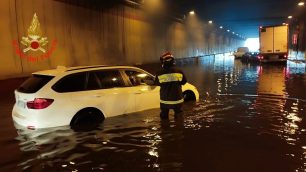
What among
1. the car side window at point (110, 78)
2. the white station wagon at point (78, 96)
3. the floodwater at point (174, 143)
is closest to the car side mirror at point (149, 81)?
the white station wagon at point (78, 96)

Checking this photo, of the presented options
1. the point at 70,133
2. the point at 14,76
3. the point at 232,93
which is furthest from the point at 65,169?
the point at 14,76

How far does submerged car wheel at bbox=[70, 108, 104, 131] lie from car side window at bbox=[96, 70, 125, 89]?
25.3 inches

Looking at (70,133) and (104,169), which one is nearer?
(104,169)

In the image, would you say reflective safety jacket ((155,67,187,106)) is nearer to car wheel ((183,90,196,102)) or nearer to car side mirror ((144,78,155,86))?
car side mirror ((144,78,155,86))

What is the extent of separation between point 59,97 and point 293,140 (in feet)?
15.5

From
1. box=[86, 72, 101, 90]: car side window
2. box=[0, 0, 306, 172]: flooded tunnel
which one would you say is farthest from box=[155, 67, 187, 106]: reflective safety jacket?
box=[86, 72, 101, 90]: car side window

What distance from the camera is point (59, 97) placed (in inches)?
→ 281

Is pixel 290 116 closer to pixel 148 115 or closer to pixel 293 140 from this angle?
pixel 293 140

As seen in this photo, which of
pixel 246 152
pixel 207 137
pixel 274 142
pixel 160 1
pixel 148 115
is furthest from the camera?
pixel 160 1

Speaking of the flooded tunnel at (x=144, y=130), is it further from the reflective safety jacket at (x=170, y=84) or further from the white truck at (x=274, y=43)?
the white truck at (x=274, y=43)

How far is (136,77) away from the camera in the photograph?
8.77 metres

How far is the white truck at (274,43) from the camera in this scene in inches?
1246

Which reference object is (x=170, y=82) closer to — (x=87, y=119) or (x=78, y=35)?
(x=87, y=119)

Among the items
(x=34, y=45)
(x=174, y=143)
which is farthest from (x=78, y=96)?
(x=34, y=45)
